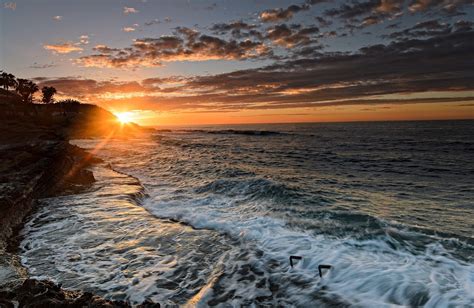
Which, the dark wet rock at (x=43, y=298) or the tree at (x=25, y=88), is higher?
the tree at (x=25, y=88)

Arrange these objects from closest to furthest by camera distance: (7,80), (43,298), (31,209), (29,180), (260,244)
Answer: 1. (43,298)
2. (260,244)
3. (31,209)
4. (29,180)
5. (7,80)

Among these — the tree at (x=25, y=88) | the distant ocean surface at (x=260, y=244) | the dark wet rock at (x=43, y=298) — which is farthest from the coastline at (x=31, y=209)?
the tree at (x=25, y=88)

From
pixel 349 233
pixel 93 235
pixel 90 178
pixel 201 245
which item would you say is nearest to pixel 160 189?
pixel 90 178

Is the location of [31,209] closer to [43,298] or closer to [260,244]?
[43,298]

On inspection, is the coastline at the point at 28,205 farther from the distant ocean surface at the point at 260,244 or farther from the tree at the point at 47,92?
the tree at the point at 47,92

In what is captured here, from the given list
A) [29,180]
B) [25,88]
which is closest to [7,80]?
[25,88]

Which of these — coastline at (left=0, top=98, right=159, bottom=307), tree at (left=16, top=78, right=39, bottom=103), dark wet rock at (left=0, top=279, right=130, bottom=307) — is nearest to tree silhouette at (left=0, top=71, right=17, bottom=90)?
tree at (left=16, top=78, right=39, bottom=103)

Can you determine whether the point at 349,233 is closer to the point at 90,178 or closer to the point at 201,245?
the point at 201,245

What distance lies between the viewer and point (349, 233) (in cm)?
1077

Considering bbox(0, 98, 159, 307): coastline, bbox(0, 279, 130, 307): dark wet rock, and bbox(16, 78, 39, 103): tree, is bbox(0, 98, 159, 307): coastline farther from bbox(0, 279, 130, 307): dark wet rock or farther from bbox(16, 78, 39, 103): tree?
bbox(16, 78, 39, 103): tree

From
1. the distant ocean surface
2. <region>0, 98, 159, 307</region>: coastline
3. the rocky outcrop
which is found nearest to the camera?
<region>0, 98, 159, 307</region>: coastline

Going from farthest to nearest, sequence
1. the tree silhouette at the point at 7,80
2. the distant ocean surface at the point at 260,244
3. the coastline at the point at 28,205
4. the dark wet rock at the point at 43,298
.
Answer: the tree silhouette at the point at 7,80 → the distant ocean surface at the point at 260,244 → the coastline at the point at 28,205 → the dark wet rock at the point at 43,298

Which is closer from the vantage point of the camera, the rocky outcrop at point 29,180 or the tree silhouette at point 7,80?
the rocky outcrop at point 29,180

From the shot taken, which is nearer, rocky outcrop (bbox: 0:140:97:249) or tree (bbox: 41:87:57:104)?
rocky outcrop (bbox: 0:140:97:249)
